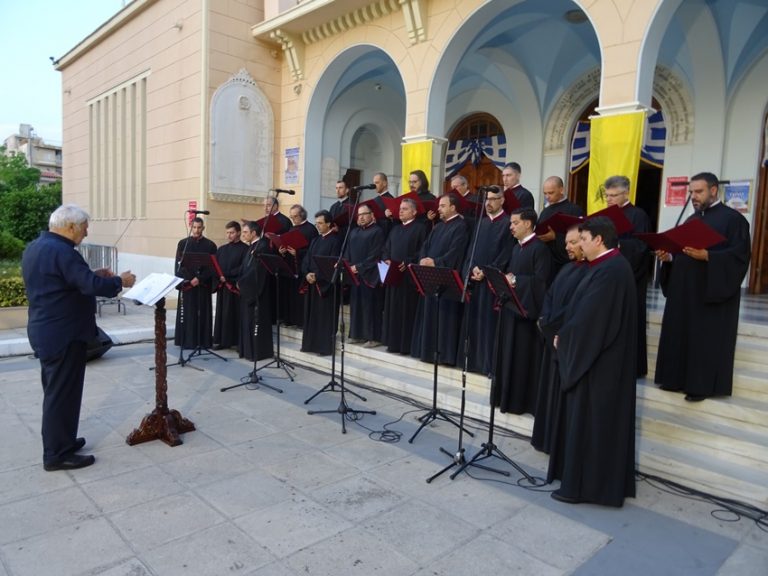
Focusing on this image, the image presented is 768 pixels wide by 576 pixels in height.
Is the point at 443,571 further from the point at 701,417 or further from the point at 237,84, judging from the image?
the point at 237,84

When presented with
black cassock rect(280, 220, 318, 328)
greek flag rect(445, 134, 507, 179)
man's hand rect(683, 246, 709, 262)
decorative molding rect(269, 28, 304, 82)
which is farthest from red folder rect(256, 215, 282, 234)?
greek flag rect(445, 134, 507, 179)

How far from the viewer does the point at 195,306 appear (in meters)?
8.12

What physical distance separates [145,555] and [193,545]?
247 millimetres

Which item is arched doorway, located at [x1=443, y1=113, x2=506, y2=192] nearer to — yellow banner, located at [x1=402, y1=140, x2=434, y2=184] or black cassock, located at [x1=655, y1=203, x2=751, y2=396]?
yellow banner, located at [x1=402, y1=140, x2=434, y2=184]

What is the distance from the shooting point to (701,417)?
4.56 meters

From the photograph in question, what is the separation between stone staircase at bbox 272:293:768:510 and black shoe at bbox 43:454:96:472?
316 centimetres

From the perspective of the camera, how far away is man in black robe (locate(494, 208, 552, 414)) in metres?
4.72

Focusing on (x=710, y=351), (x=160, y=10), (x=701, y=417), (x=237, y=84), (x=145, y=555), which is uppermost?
(x=160, y=10)

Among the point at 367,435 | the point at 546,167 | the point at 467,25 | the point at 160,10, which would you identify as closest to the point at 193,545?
the point at 367,435

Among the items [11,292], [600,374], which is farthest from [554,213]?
[11,292]

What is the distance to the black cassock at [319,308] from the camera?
24.2ft

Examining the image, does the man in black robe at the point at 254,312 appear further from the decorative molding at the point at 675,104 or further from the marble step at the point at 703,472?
the decorative molding at the point at 675,104

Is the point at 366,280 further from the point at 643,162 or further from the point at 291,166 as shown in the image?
the point at 643,162

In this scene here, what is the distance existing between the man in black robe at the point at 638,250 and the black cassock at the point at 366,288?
2.82m
